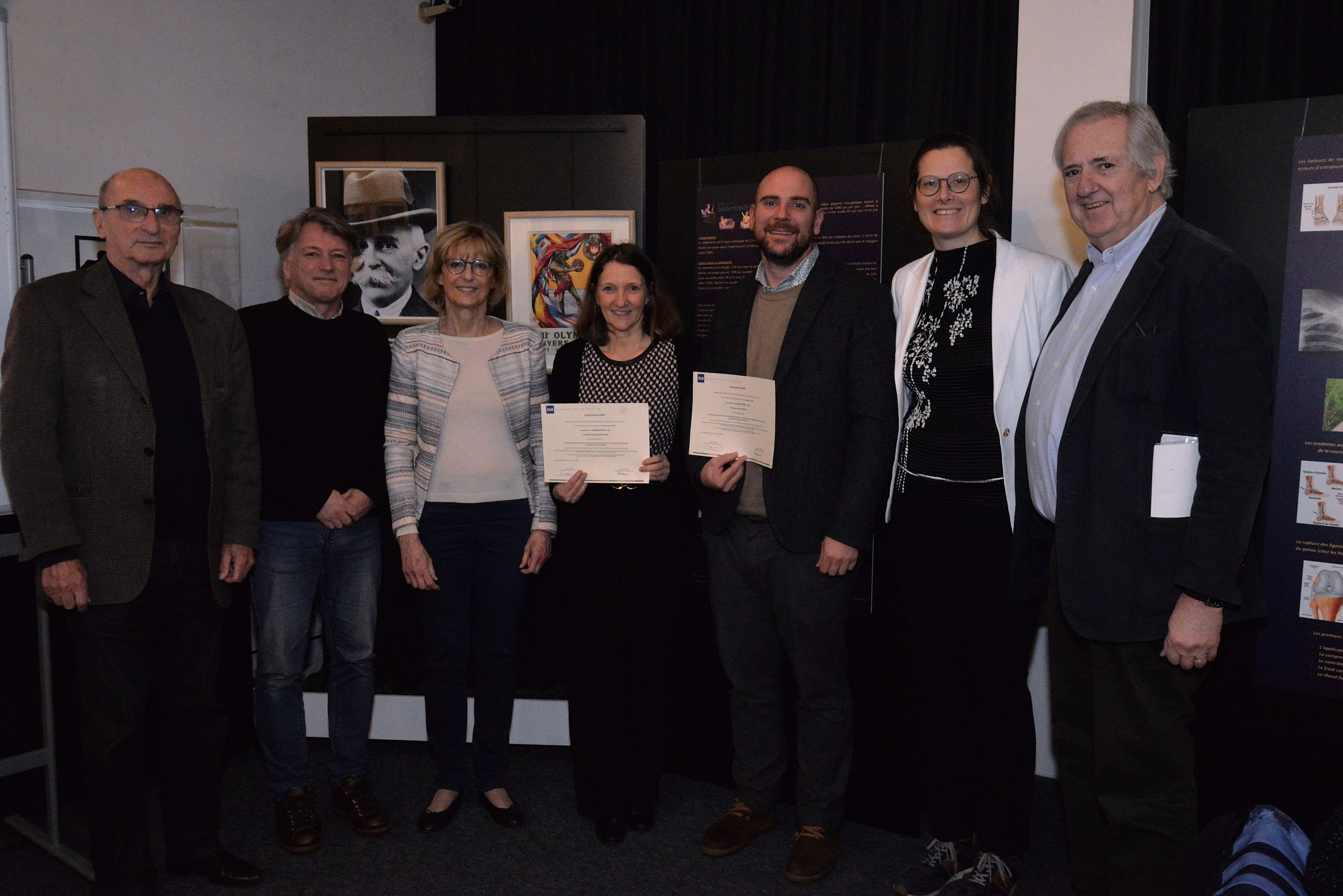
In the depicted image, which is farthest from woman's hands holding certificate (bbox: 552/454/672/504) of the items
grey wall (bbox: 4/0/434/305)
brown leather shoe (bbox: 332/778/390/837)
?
grey wall (bbox: 4/0/434/305)

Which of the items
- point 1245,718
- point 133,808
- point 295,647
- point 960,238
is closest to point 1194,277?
point 960,238

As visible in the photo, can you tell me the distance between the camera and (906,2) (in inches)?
168

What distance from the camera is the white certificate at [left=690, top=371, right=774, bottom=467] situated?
2.70 m

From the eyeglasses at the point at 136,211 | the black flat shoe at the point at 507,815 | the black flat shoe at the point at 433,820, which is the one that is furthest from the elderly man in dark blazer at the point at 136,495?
the black flat shoe at the point at 507,815

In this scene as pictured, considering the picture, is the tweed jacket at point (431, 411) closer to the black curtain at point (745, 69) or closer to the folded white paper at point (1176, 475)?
the black curtain at point (745, 69)

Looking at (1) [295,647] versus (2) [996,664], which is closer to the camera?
(2) [996,664]

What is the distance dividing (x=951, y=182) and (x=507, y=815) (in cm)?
243

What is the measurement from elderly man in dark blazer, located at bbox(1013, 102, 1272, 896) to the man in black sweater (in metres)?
2.04

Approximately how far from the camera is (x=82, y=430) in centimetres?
249

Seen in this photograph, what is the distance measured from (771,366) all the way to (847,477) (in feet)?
1.33

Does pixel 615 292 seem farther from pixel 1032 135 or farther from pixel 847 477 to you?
pixel 1032 135

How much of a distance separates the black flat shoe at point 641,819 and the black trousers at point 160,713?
Answer: 128cm

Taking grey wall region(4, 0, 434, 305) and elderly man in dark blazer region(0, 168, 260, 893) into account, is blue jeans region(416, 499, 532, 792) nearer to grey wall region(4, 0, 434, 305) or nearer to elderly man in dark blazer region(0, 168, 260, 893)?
elderly man in dark blazer region(0, 168, 260, 893)

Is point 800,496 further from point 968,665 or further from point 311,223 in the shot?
point 311,223
